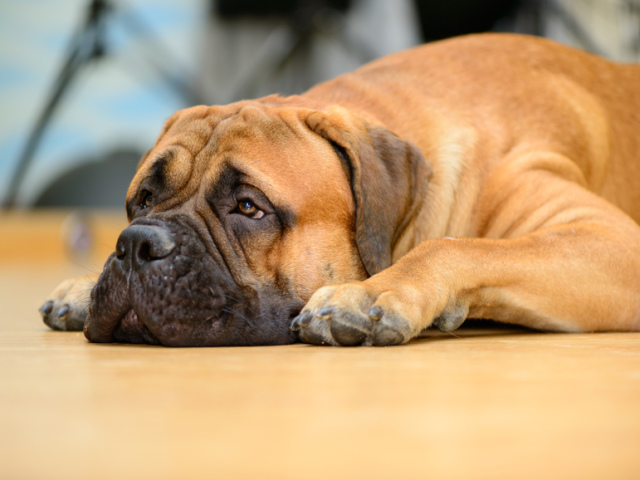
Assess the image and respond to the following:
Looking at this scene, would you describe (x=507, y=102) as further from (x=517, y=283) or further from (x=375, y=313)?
(x=375, y=313)

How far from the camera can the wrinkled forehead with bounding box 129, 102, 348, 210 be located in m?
2.04

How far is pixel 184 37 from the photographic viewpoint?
29.4ft

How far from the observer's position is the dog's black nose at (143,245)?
1.79 meters

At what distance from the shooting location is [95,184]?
29.8 ft

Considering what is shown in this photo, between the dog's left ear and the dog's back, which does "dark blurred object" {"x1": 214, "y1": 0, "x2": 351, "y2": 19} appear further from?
the dog's left ear

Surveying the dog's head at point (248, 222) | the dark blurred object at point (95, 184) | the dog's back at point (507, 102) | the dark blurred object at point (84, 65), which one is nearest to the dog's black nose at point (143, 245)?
→ the dog's head at point (248, 222)

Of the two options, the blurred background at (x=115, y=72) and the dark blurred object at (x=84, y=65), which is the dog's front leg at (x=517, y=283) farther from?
the dark blurred object at (x=84, y=65)

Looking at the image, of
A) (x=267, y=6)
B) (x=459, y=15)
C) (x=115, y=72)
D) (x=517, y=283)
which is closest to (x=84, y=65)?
(x=115, y=72)

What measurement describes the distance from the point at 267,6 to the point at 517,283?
23.8 ft

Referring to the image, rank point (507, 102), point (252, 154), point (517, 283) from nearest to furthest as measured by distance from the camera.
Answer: point (517, 283)
point (252, 154)
point (507, 102)

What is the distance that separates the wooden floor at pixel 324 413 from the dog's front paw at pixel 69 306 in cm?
61

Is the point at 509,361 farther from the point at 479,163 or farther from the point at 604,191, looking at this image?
the point at 604,191

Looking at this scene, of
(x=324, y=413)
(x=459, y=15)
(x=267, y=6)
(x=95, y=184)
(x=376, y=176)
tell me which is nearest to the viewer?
(x=324, y=413)

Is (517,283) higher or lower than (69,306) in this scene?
higher
